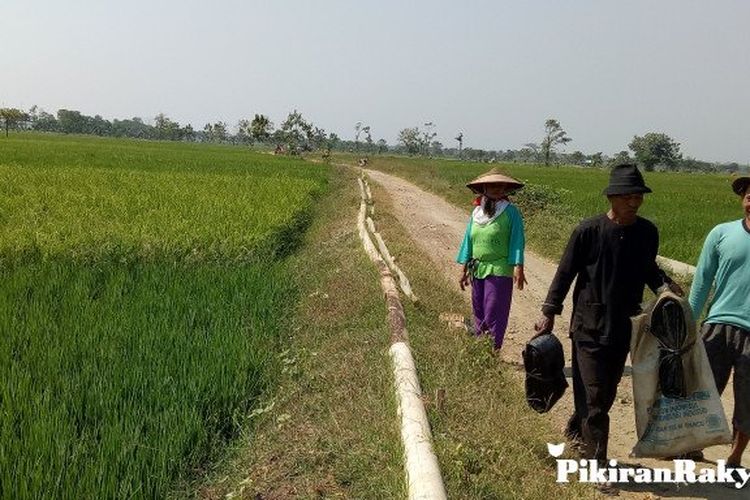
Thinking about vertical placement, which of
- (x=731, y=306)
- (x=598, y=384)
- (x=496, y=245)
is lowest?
(x=598, y=384)

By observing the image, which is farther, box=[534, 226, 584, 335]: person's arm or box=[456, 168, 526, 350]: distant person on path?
box=[456, 168, 526, 350]: distant person on path

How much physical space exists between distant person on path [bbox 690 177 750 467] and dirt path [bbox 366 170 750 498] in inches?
18.3

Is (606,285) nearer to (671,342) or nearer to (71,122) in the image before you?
(671,342)

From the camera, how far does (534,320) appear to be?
273 inches

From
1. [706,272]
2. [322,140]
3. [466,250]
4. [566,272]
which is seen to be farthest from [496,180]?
[322,140]

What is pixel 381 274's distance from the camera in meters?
6.90

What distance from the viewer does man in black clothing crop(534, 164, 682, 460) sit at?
10.7 feet

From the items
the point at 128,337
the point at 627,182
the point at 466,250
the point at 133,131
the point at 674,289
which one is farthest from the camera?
the point at 133,131

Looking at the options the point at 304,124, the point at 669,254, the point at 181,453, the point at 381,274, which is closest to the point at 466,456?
the point at 181,453

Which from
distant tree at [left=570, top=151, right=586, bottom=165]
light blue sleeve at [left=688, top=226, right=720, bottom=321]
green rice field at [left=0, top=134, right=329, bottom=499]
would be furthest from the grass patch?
distant tree at [left=570, top=151, right=586, bottom=165]

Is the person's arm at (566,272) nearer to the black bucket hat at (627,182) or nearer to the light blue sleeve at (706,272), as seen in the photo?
the black bucket hat at (627,182)

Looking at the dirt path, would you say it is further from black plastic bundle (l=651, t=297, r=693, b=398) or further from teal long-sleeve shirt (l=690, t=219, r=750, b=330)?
teal long-sleeve shirt (l=690, t=219, r=750, b=330)

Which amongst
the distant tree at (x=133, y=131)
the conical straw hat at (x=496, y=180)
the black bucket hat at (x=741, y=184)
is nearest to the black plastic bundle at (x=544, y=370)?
the black bucket hat at (x=741, y=184)

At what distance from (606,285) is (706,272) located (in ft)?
2.28
